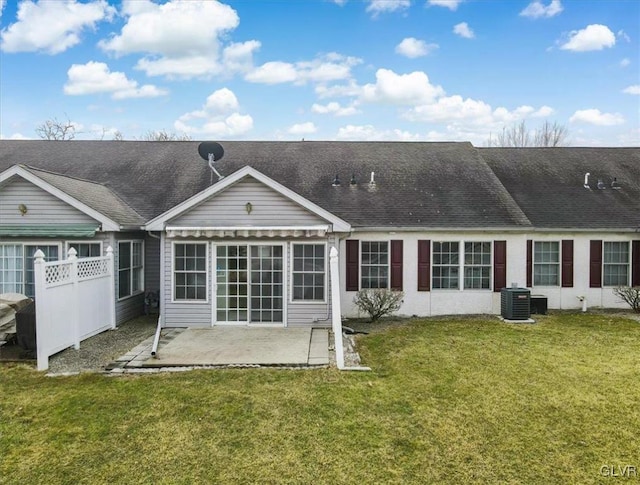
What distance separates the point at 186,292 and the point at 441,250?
33.3 ft

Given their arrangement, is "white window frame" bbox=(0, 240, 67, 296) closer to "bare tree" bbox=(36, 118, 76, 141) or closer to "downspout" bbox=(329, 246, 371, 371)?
"downspout" bbox=(329, 246, 371, 371)

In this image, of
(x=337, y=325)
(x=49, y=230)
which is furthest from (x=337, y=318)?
Answer: (x=49, y=230)

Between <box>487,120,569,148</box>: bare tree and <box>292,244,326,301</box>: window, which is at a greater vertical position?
<box>487,120,569,148</box>: bare tree

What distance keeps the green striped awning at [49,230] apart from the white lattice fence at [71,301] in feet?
3.30

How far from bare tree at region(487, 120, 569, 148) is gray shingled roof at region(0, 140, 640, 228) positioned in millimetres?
28125

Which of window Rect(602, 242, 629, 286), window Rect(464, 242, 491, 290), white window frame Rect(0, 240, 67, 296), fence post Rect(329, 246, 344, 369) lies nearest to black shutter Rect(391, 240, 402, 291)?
window Rect(464, 242, 491, 290)

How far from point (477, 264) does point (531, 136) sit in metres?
40.6

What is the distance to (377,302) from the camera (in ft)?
49.8

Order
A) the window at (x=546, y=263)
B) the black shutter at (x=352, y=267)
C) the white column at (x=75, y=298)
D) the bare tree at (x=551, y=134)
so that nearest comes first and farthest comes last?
1. the white column at (x=75, y=298)
2. the black shutter at (x=352, y=267)
3. the window at (x=546, y=263)
4. the bare tree at (x=551, y=134)

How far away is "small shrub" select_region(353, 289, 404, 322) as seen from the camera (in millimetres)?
15148

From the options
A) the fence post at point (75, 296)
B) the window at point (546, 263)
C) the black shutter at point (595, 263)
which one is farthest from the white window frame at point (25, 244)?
the black shutter at point (595, 263)

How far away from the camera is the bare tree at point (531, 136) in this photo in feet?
156

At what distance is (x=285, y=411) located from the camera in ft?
24.3

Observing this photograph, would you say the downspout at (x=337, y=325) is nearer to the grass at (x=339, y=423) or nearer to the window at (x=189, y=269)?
the grass at (x=339, y=423)
